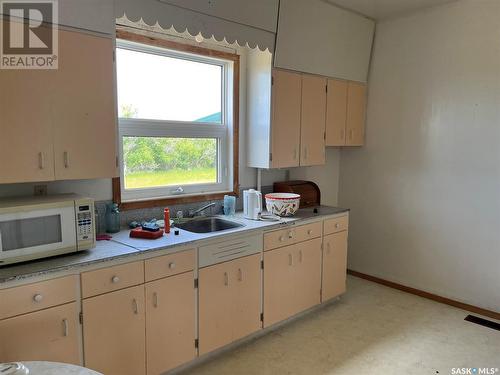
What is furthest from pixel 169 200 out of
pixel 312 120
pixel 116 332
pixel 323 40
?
pixel 323 40

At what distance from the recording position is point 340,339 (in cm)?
292

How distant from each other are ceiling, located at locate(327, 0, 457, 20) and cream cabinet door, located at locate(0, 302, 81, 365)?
309 cm

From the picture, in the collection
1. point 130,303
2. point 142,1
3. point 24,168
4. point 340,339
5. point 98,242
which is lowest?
point 340,339

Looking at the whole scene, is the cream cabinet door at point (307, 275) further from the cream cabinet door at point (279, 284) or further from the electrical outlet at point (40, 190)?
the electrical outlet at point (40, 190)

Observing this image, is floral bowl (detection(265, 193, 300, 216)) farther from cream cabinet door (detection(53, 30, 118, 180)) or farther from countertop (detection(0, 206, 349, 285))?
cream cabinet door (detection(53, 30, 118, 180))

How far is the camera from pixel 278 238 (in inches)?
114

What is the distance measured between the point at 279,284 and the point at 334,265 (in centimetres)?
72

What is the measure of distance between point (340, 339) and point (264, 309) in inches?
25.1

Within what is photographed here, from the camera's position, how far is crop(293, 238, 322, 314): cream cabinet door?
3098 mm

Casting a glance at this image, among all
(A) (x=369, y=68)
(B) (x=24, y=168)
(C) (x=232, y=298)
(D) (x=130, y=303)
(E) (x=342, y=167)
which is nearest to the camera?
(B) (x=24, y=168)

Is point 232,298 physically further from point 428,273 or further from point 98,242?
Result: point 428,273

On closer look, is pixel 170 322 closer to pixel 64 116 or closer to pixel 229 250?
pixel 229 250

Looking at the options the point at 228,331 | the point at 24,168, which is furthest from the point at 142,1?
the point at 228,331

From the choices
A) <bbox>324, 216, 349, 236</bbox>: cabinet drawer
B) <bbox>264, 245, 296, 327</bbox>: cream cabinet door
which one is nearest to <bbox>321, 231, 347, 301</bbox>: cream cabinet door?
<bbox>324, 216, 349, 236</bbox>: cabinet drawer
